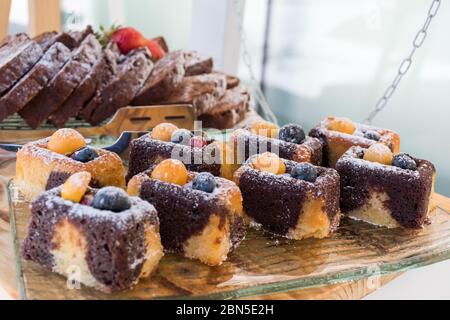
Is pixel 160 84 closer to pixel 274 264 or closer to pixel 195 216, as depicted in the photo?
pixel 195 216

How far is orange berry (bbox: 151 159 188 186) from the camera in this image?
85.2 inches

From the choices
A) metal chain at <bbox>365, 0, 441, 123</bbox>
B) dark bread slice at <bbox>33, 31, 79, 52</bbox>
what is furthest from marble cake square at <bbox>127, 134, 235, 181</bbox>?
metal chain at <bbox>365, 0, 441, 123</bbox>

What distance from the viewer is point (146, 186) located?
2.15 metres

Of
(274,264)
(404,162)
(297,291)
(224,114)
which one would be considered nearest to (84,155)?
(274,264)

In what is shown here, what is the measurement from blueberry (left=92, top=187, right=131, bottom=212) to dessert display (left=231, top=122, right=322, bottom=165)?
2.90 feet

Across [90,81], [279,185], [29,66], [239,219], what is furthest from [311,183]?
[29,66]

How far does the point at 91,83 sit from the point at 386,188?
5.54 ft

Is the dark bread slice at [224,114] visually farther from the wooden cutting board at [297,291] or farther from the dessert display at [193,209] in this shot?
the wooden cutting board at [297,291]

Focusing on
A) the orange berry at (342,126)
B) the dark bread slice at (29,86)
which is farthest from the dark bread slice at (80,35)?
the orange berry at (342,126)

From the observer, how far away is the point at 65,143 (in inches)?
95.0

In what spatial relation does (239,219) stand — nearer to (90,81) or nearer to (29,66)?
(90,81)

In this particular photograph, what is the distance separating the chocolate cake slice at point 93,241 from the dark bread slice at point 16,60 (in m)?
1.46

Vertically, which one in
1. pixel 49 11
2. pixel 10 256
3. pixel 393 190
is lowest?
pixel 10 256

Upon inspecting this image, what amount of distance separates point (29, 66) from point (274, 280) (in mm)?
2011
